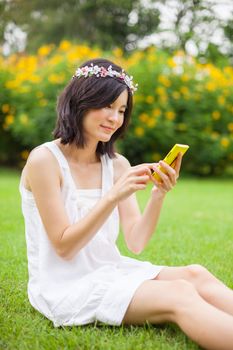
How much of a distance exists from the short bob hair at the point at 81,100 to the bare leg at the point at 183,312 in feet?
2.40

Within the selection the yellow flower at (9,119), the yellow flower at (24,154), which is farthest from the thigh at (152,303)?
the yellow flower at (24,154)

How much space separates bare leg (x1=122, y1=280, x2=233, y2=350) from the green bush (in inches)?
278

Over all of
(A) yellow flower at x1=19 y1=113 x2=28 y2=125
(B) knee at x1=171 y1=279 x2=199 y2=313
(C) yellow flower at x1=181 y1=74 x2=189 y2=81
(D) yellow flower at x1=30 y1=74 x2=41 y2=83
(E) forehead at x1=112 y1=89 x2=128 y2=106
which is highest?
(E) forehead at x1=112 y1=89 x2=128 y2=106

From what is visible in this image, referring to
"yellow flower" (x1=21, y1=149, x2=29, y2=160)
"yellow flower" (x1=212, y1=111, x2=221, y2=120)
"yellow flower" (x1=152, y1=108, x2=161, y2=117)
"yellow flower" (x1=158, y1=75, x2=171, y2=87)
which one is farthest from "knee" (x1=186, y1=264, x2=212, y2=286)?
"yellow flower" (x1=21, y1=149, x2=29, y2=160)

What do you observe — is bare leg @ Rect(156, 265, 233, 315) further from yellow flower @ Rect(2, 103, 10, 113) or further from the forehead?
yellow flower @ Rect(2, 103, 10, 113)

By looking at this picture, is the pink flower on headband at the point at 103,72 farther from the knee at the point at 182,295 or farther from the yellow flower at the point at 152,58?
the yellow flower at the point at 152,58

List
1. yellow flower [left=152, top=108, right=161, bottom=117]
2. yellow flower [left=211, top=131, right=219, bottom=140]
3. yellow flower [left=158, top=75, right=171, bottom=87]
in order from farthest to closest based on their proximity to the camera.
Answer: yellow flower [left=211, top=131, right=219, bottom=140] → yellow flower [left=158, top=75, right=171, bottom=87] → yellow flower [left=152, top=108, right=161, bottom=117]

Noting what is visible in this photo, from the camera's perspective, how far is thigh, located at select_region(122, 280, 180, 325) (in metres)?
2.21

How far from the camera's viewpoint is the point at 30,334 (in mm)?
2293

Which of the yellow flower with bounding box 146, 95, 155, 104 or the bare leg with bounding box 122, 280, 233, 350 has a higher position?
the yellow flower with bounding box 146, 95, 155, 104

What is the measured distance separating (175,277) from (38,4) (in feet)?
60.2

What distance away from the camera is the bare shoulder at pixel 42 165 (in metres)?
2.42

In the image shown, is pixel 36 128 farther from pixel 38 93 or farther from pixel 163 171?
pixel 163 171

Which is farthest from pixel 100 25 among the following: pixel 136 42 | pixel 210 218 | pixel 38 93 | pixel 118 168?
pixel 118 168
